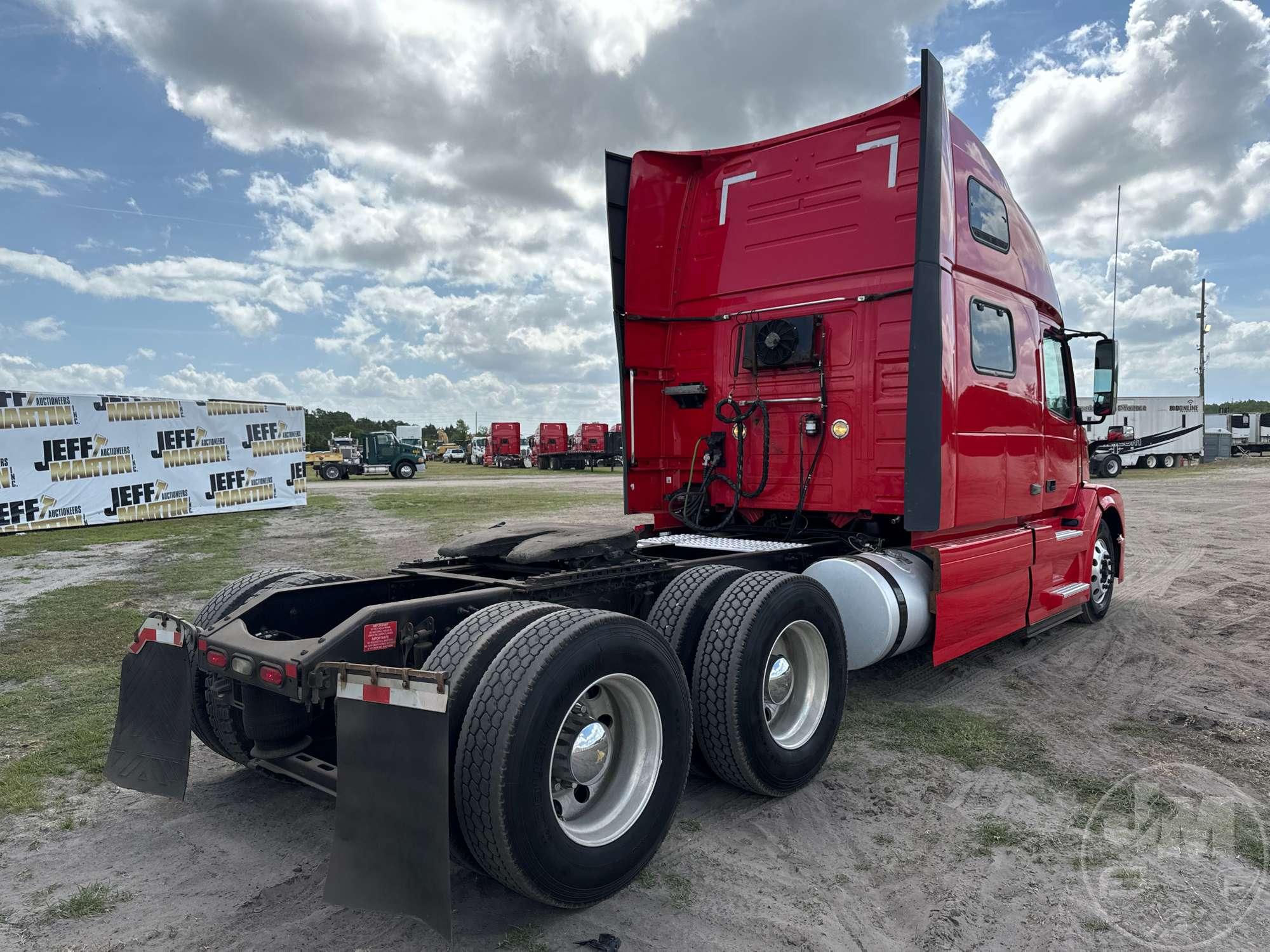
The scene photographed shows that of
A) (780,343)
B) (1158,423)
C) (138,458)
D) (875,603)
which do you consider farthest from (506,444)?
(875,603)

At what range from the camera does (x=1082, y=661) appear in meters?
6.08

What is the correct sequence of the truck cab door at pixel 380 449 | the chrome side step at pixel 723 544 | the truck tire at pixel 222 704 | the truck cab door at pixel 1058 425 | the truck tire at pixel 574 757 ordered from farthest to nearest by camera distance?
the truck cab door at pixel 380 449 < the truck cab door at pixel 1058 425 < the chrome side step at pixel 723 544 < the truck tire at pixel 222 704 < the truck tire at pixel 574 757

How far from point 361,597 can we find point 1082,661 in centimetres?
527

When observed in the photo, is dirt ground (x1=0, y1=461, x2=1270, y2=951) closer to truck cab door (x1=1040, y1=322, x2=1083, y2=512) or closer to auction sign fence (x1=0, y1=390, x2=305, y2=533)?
truck cab door (x1=1040, y1=322, x2=1083, y2=512)

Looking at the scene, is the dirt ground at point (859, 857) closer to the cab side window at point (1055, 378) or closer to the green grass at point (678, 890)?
the green grass at point (678, 890)

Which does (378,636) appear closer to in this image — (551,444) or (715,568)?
(715,568)

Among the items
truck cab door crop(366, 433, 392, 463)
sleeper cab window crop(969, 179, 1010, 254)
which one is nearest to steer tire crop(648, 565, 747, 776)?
sleeper cab window crop(969, 179, 1010, 254)

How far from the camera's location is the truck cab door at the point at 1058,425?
21.1 feet

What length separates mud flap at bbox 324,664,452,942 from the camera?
91.8 inches

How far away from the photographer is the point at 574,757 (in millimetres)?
2848

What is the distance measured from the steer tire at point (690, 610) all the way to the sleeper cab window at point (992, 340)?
258 cm

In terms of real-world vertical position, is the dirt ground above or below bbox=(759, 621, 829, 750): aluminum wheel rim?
below

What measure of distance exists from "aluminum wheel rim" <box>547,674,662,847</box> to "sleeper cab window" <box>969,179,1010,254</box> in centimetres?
406

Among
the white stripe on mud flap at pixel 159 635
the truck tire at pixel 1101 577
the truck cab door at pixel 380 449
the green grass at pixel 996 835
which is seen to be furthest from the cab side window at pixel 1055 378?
the truck cab door at pixel 380 449
